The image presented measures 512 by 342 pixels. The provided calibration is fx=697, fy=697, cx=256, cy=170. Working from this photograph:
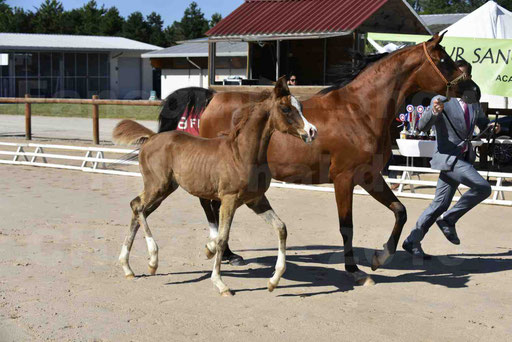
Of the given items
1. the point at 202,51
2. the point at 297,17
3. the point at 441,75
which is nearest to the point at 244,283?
the point at 441,75

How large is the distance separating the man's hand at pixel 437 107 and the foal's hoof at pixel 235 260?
246 cm

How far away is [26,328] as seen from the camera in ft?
16.1

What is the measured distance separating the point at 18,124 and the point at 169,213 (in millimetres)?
19303

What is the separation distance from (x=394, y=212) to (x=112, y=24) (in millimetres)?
58321

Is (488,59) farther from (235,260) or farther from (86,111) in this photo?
(86,111)

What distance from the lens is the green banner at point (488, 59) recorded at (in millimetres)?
13289

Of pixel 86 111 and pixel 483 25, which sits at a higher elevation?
pixel 483 25

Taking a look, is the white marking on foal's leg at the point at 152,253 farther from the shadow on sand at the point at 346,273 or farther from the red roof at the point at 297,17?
the red roof at the point at 297,17

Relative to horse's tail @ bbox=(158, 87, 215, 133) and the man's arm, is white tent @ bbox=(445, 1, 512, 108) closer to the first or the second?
the man's arm

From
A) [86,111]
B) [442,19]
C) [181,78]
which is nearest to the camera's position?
[86,111]

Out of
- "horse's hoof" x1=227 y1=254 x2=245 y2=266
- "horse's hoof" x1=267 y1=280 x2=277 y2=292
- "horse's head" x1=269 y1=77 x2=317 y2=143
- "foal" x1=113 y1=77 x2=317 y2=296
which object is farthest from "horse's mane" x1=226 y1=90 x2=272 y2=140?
"horse's hoof" x1=227 y1=254 x2=245 y2=266

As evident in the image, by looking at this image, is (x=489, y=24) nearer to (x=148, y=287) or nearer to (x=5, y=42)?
(x=148, y=287)

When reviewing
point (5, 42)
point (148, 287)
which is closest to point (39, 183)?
point (148, 287)

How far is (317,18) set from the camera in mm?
17953
